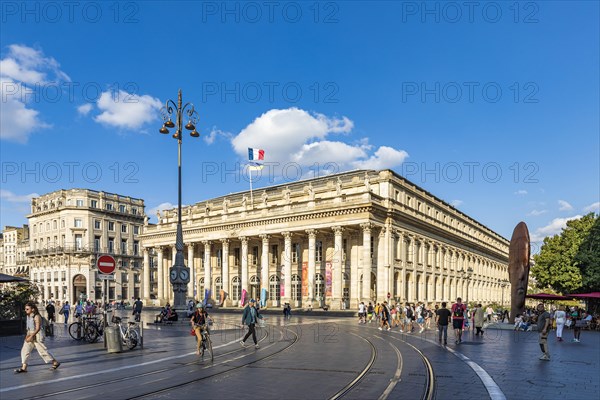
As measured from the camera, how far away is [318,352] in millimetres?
15047

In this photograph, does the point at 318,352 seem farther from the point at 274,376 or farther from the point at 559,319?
the point at 559,319

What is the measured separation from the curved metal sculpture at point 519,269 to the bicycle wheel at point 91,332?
24.0 meters

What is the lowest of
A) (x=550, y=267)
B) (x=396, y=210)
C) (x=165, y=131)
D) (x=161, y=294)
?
(x=161, y=294)

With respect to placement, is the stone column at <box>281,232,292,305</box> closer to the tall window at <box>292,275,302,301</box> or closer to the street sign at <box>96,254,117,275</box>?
the tall window at <box>292,275,302,301</box>

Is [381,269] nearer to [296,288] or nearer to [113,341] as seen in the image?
[296,288]

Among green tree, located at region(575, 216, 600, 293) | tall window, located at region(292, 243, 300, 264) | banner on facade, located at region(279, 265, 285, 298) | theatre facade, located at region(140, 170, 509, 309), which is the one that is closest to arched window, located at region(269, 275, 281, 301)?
theatre facade, located at region(140, 170, 509, 309)

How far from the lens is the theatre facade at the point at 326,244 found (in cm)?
4841

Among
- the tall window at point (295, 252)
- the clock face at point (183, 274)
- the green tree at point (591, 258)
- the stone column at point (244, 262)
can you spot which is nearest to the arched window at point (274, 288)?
the stone column at point (244, 262)

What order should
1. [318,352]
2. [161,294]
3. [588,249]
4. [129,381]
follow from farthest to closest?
[161,294] → [588,249] → [318,352] → [129,381]

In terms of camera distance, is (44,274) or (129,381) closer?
(129,381)

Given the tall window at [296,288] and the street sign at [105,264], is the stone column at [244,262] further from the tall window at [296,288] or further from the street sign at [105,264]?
the street sign at [105,264]

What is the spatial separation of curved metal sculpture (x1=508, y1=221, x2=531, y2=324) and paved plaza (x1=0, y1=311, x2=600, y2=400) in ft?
42.8

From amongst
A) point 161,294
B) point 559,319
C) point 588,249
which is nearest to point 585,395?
point 559,319

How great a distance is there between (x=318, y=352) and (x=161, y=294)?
2289 inches
